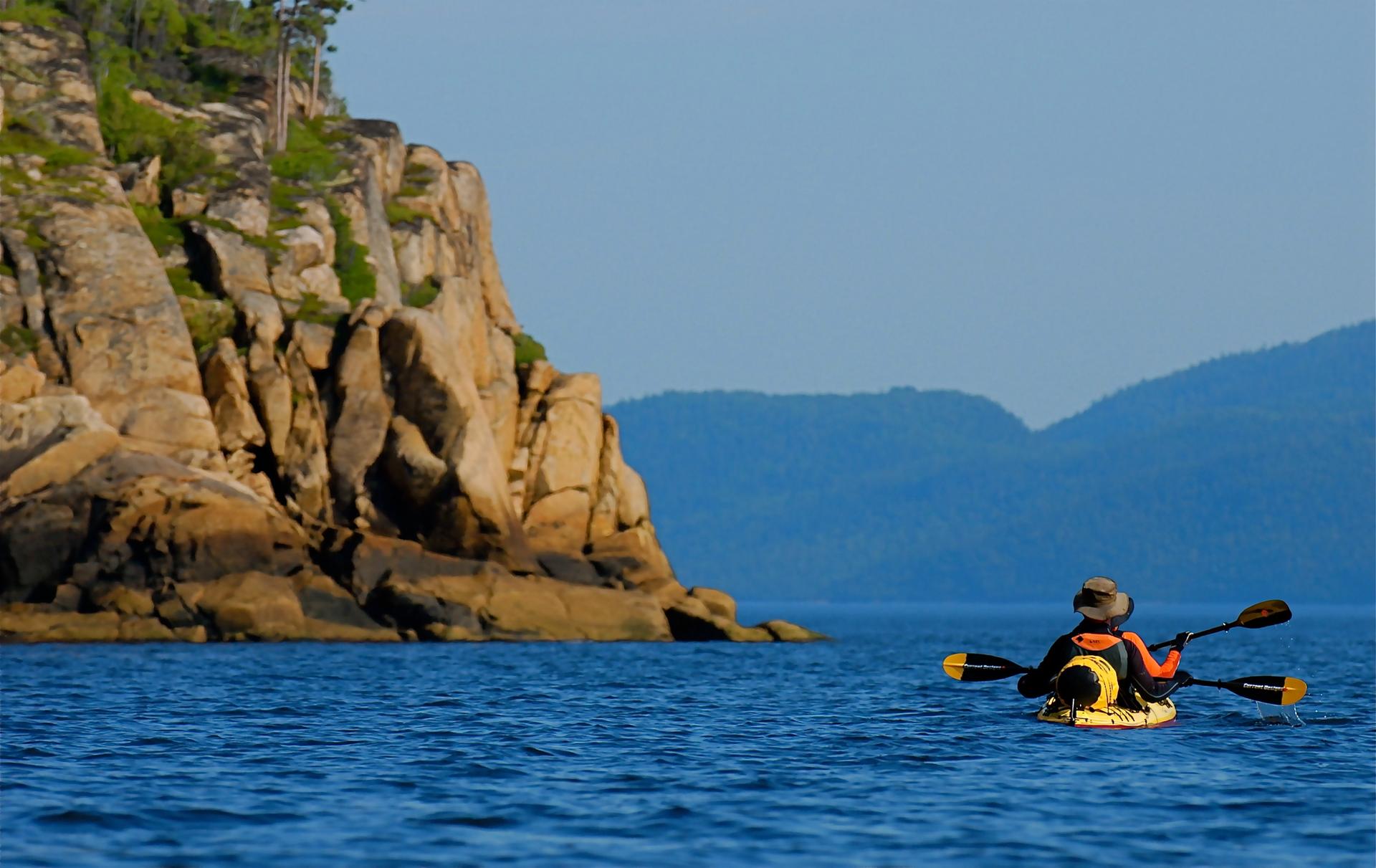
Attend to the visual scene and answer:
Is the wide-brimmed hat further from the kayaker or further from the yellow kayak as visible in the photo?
the yellow kayak

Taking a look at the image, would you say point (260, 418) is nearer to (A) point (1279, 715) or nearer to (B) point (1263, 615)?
(A) point (1279, 715)

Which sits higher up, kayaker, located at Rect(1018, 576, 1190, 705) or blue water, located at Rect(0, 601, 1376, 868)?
kayaker, located at Rect(1018, 576, 1190, 705)

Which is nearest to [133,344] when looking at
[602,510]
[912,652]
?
[602,510]

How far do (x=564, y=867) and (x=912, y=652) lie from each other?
174 feet

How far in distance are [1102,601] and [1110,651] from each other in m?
0.98

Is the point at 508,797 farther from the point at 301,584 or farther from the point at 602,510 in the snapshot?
the point at 602,510

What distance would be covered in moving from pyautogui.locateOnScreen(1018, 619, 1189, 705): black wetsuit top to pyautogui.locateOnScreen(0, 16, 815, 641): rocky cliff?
105 ft

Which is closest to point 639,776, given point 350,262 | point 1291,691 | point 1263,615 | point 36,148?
point 1291,691

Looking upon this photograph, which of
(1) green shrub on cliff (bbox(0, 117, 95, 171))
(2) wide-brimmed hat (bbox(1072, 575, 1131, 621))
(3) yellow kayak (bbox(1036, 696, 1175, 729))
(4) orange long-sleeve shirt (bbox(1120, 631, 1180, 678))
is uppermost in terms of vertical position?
(1) green shrub on cliff (bbox(0, 117, 95, 171))

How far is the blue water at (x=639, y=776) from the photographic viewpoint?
16203 millimetres

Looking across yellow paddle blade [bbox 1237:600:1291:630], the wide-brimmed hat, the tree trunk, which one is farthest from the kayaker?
the tree trunk

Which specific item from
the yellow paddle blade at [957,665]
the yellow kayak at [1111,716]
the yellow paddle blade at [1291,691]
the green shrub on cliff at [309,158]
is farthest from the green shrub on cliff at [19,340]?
the yellow paddle blade at [1291,691]

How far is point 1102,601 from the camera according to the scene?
77.0 feet

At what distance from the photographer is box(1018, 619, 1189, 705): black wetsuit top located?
→ 24.0 meters
